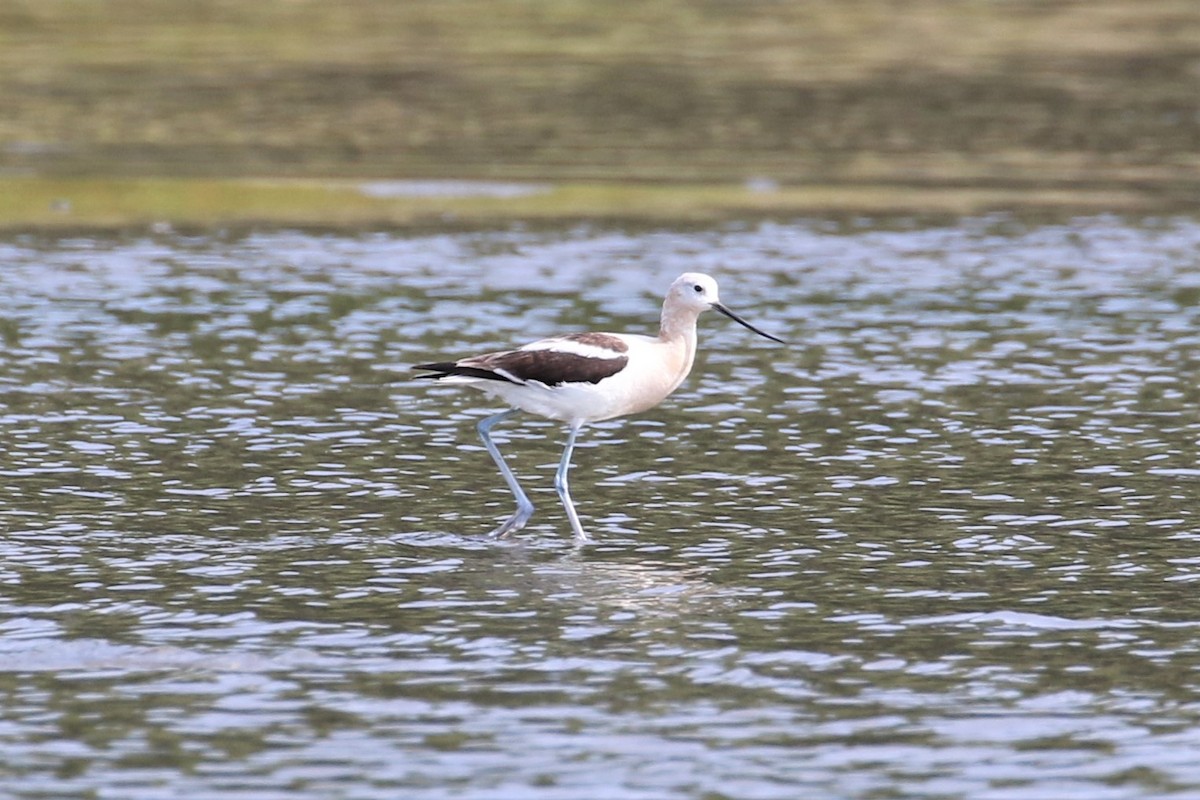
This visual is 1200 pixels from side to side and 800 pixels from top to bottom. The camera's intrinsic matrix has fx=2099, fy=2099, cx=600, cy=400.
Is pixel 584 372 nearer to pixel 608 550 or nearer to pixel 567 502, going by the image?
pixel 567 502

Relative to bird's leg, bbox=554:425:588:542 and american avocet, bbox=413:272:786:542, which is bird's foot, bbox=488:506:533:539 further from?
bird's leg, bbox=554:425:588:542

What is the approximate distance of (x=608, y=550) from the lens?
14.0 m

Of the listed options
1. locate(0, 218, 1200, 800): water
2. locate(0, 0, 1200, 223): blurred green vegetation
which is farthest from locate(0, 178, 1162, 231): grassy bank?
locate(0, 218, 1200, 800): water

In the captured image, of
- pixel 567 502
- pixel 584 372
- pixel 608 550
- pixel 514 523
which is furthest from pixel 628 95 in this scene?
pixel 608 550

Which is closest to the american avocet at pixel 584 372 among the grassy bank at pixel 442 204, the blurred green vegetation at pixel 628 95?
the grassy bank at pixel 442 204

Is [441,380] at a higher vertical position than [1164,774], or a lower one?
higher

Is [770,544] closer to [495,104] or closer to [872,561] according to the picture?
[872,561]

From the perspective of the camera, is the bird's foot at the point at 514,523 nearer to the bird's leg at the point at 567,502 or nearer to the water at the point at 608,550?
the water at the point at 608,550

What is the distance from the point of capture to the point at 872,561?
1359cm

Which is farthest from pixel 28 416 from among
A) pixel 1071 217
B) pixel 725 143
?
pixel 725 143

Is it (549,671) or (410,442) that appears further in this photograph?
(410,442)

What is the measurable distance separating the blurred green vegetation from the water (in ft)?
27.2

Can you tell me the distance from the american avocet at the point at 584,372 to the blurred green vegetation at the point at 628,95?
53.3ft

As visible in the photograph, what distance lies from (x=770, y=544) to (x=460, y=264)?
13.1 metres
